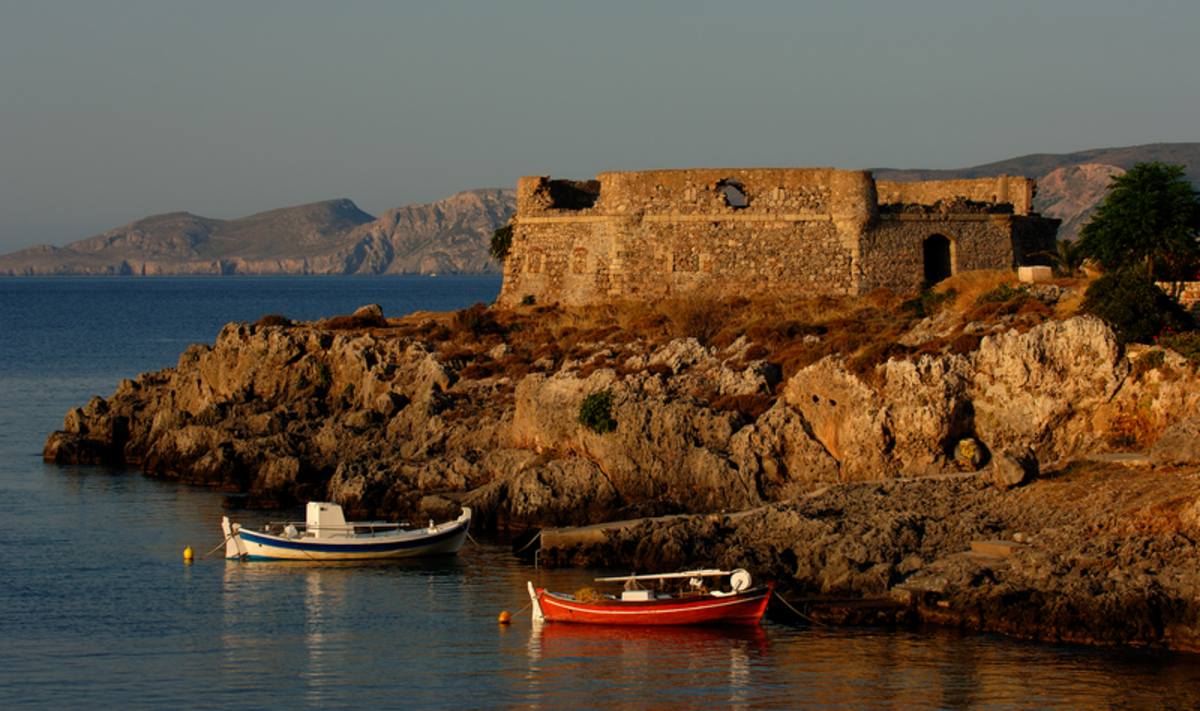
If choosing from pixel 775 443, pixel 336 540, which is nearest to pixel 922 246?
pixel 775 443

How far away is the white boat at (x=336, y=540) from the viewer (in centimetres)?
2675

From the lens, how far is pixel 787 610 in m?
21.5

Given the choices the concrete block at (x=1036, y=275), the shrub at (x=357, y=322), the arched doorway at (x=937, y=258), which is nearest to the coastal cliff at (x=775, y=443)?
the concrete block at (x=1036, y=275)

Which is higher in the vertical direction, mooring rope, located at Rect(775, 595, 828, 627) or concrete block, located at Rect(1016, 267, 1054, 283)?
concrete block, located at Rect(1016, 267, 1054, 283)

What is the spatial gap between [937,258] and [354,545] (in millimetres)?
22350

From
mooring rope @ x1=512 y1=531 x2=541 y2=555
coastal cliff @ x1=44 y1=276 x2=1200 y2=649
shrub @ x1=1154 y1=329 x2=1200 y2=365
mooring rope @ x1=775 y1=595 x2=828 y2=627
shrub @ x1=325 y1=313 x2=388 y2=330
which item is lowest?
mooring rope @ x1=775 y1=595 x2=828 y2=627

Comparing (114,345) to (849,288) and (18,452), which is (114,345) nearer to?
(18,452)

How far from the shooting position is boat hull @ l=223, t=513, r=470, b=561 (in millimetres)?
26719

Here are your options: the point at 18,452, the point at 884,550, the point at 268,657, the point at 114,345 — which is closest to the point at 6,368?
the point at 114,345

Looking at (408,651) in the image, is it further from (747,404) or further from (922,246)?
(922,246)

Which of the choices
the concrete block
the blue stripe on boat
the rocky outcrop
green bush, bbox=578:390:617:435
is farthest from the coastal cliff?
the blue stripe on boat

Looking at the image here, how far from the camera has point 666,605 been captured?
2122 centimetres

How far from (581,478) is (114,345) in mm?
62795

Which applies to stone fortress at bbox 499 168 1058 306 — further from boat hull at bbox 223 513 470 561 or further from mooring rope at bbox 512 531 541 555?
boat hull at bbox 223 513 470 561
